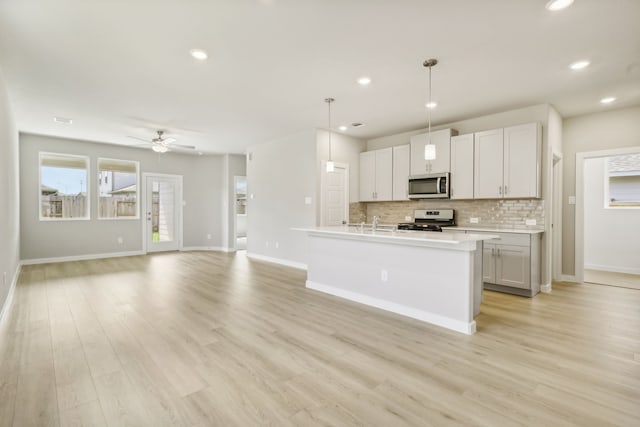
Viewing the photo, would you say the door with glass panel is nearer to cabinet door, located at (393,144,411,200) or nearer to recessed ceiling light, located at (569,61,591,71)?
cabinet door, located at (393,144,411,200)

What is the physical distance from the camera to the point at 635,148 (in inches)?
171

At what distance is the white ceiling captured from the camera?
234 cm

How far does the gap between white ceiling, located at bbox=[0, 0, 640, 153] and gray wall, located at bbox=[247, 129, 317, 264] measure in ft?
3.63

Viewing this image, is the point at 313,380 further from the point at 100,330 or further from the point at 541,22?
the point at 541,22

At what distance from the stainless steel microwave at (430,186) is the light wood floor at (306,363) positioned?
187cm

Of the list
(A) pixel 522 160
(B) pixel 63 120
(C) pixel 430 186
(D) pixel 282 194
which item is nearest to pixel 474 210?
(C) pixel 430 186

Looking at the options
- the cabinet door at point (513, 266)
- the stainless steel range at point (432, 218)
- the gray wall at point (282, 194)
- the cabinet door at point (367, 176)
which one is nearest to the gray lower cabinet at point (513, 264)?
the cabinet door at point (513, 266)

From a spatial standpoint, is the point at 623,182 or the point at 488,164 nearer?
the point at 488,164

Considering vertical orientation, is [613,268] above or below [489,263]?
below

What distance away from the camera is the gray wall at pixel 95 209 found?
6.26 meters

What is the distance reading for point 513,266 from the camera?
4.20 meters

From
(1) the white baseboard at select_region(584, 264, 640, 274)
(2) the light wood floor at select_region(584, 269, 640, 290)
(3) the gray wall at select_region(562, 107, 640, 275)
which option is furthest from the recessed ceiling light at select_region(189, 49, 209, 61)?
(1) the white baseboard at select_region(584, 264, 640, 274)

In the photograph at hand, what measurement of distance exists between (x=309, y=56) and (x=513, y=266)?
3836 millimetres

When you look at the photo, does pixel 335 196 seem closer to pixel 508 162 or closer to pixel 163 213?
pixel 508 162
